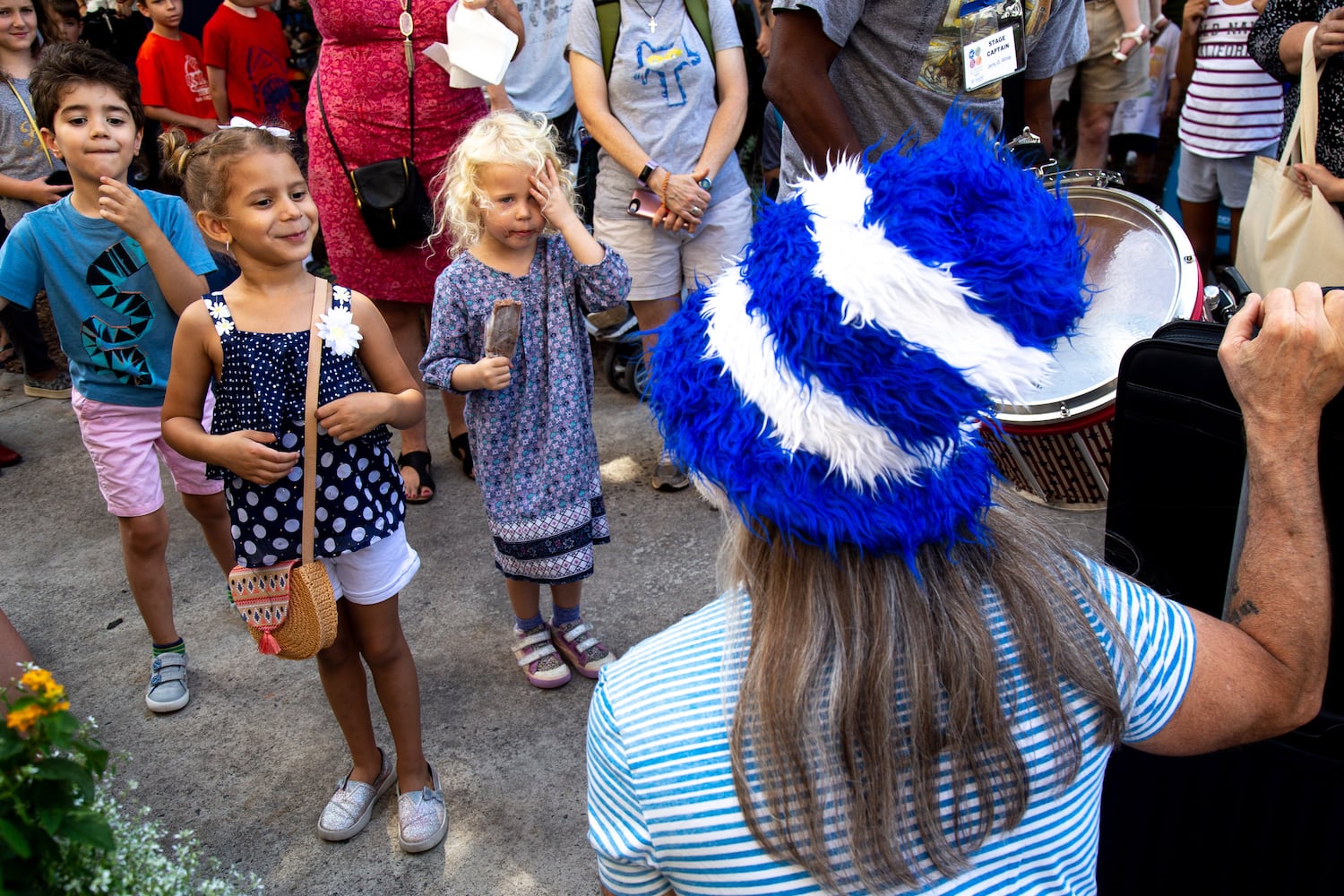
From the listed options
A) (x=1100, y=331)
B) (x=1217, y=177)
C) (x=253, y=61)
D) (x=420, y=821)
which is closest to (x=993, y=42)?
(x=1100, y=331)

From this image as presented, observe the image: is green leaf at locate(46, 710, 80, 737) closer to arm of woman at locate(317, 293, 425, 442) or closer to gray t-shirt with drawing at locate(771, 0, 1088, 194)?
arm of woman at locate(317, 293, 425, 442)

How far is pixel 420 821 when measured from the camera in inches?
92.9

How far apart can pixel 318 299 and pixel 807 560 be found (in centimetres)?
147

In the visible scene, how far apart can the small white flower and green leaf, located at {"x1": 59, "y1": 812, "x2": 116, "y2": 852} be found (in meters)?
1.19

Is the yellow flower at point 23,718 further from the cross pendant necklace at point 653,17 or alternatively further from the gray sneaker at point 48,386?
the gray sneaker at point 48,386

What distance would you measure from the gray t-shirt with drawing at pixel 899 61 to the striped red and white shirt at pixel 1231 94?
7.25 ft

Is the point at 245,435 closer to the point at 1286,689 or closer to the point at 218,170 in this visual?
the point at 218,170

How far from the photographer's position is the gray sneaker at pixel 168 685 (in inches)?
113

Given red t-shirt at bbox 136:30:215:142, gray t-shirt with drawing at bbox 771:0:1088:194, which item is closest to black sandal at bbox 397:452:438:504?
gray t-shirt with drawing at bbox 771:0:1088:194

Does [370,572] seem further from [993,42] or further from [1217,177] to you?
[1217,177]

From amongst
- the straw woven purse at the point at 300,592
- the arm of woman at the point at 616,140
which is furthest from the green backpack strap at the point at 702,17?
the straw woven purse at the point at 300,592

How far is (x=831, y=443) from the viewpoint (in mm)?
935

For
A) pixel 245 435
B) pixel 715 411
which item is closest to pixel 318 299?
pixel 245 435

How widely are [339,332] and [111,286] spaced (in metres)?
1.04
